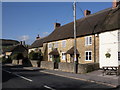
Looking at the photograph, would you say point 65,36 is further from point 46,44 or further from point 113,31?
point 113,31

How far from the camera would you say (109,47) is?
18.9 meters

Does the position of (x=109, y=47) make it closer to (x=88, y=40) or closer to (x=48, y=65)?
(x=88, y=40)

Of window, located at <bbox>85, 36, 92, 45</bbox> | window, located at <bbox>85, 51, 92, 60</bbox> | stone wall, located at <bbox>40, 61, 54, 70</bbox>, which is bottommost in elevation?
stone wall, located at <bbox>40, 61, 54, 70</bbox>

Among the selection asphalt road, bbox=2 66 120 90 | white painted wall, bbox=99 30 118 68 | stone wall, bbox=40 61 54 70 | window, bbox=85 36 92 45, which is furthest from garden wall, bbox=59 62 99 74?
asphalt road, bbox=2 66 120 90

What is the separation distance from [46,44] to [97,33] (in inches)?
645

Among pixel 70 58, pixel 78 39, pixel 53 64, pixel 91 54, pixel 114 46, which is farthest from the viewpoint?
pixel 70 58

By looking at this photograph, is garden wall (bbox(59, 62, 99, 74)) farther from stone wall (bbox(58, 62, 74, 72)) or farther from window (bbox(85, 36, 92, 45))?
window (bbox(85, 36, 92, 45))

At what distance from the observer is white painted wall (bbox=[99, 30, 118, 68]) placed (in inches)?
717

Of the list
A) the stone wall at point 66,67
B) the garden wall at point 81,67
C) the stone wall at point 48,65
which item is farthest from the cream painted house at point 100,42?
the stone wall at point 66,67

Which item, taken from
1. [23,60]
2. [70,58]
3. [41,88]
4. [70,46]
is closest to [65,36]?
[70,46]

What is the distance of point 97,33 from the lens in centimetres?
2075

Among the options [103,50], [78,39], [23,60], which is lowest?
[23,60]

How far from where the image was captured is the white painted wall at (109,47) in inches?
717

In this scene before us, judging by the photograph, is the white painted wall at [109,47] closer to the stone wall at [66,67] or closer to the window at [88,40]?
the window at [88,40]
